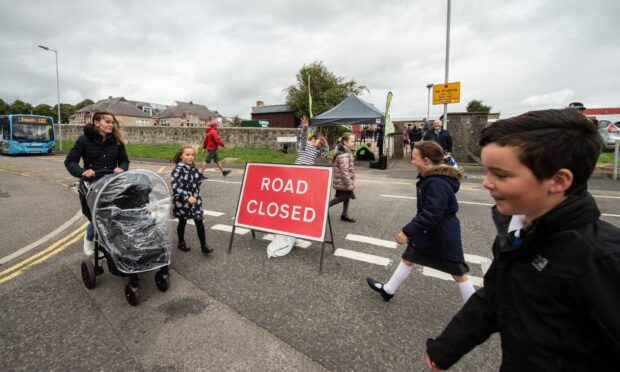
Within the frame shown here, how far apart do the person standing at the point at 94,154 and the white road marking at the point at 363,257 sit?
3200 mm

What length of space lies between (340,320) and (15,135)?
2811 cm

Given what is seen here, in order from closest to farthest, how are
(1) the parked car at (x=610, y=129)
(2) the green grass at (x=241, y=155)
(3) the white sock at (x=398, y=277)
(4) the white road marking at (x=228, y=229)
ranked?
(3) the white sock at (x=398, y=277)
(4) the white road marking at (x=228, y=229)
(2) the green grass at (x=241, y=155)
(1) the parked car at (x=610, y=129)

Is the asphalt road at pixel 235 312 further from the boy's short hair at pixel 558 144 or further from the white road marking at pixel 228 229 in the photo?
the boy's short hair at pixel 558 144

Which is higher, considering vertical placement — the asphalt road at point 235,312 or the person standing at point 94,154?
the person standing at point 94,154

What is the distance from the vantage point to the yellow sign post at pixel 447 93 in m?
13.7

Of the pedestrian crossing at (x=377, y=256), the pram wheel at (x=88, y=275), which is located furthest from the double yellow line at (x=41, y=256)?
the pedestrian crossing at (x=377, y=256)

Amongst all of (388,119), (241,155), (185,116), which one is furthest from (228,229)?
(185,116)

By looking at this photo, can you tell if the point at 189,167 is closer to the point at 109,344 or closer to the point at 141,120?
the point at 109,344

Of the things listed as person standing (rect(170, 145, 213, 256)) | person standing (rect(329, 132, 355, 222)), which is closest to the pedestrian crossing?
person standing (rect(329, 132, 355, 222))

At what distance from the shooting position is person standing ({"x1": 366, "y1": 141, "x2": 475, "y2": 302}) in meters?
2.76

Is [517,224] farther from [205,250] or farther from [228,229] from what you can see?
[228,229]

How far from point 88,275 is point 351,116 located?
1147 cm

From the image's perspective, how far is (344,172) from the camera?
19.7 feet

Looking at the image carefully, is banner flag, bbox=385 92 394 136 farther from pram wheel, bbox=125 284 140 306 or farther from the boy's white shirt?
the boy's white shirt
